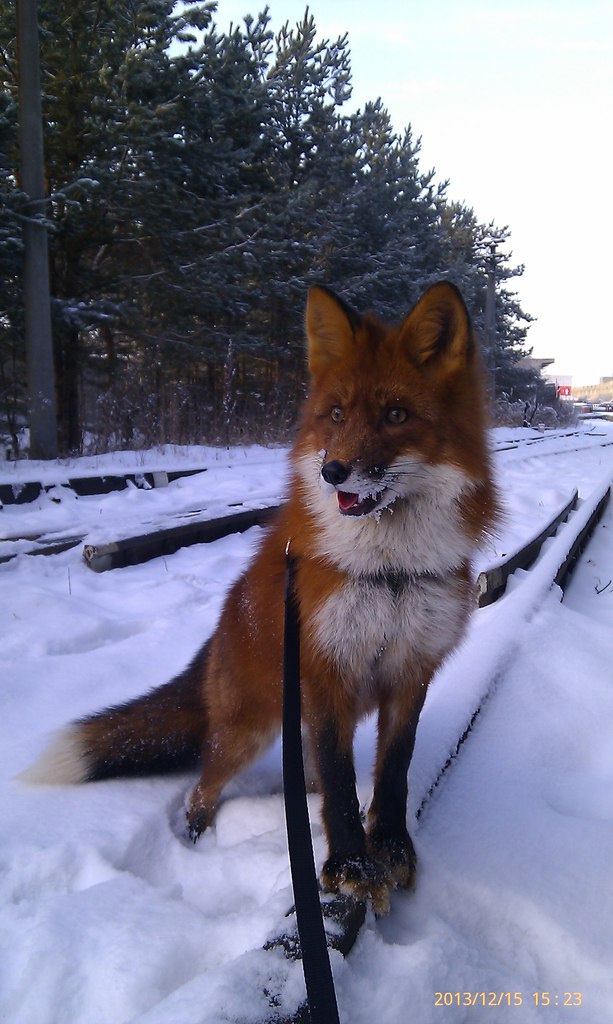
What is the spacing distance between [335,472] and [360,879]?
1055 millimetres

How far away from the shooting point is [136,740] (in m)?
2.34

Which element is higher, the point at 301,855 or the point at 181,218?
the point at 181,218

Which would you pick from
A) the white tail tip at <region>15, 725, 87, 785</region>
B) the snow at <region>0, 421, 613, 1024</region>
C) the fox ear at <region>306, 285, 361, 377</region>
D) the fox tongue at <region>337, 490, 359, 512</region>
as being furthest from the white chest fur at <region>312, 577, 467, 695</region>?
the white tail tip at <region>15, 725, 87, 785</region>

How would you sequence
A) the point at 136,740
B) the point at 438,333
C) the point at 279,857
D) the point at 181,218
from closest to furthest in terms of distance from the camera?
the point at 279,857 < the point at 438,333 < the point at 136,740 < the point at 181,218

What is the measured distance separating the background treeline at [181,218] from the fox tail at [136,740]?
29.8 feet

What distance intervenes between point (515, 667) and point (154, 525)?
3.36 metres

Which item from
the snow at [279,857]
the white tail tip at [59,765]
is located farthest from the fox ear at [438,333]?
the white tail tip at [59,765]

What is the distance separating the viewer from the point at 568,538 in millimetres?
5770

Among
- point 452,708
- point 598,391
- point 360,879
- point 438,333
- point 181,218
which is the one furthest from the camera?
point 598,391

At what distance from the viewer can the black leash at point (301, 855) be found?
1146 millimetres

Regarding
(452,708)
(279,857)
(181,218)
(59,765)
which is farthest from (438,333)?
(181,218)

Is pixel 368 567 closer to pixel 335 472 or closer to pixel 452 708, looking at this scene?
pixel 335 472

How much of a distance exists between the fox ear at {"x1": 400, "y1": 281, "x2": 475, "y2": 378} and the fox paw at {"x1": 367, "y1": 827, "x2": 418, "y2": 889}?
4.45 feet

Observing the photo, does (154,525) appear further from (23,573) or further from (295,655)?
(295,655)
